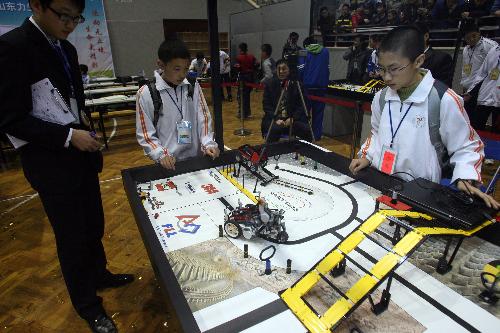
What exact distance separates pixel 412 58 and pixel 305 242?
915 millimetres

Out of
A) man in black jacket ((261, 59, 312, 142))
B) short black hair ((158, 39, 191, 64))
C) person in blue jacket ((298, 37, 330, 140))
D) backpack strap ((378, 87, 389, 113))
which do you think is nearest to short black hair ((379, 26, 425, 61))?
backpack strap ((378, 87, 389, 113))

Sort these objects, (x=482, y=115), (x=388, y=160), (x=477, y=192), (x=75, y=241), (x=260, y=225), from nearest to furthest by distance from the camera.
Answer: (x=477, y=192), (x=260, y=225), (x=75, y=241), (x=388, y=160), (x=482, y=115)

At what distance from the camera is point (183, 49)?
180cm

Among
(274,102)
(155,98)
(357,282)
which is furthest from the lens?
(274,102)

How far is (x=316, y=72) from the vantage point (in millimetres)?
5039

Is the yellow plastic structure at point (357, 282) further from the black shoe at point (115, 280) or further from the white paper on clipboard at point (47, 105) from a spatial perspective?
the black shoe at point (115, 280)

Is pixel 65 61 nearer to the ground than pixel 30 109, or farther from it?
farther from it

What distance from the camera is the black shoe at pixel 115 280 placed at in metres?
1.95

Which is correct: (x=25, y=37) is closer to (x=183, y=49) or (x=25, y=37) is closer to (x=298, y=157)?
(x=183, y=49)

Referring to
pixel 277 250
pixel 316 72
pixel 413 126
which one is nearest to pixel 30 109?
pixel 277 250

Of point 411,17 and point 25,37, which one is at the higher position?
point 411,17

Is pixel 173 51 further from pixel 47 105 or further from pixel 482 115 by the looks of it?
pixel 482 115

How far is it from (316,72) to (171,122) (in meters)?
3.60

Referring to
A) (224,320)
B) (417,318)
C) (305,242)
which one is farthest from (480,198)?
(224,320)
